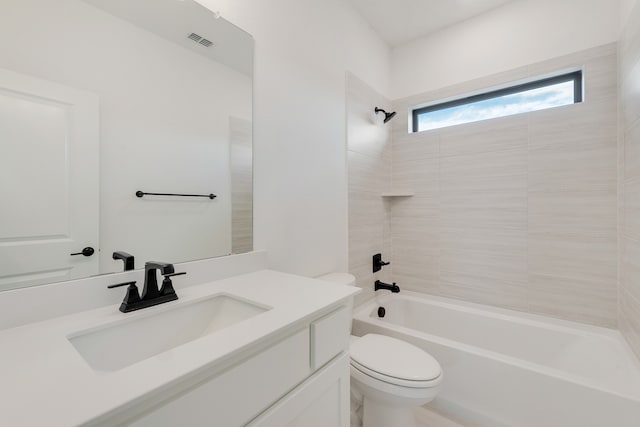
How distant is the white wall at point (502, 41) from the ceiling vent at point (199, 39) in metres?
1.80

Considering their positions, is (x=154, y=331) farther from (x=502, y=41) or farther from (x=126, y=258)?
(x=502, y=41)

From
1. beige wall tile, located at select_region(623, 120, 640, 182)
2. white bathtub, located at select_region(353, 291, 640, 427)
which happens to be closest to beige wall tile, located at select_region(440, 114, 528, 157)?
beige wall tile, located at select_region(623, 120, 640, 182)

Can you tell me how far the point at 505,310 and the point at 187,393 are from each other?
2.14 metres

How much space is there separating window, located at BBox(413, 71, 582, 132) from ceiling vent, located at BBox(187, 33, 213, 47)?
6.06 feet

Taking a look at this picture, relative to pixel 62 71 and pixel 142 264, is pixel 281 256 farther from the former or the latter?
pixel 62 71

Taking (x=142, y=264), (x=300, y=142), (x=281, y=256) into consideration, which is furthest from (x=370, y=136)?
(x=142, y=264)

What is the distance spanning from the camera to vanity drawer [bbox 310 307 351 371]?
80cm

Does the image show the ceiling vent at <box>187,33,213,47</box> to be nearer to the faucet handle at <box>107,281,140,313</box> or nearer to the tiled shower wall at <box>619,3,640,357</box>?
the faucet handle at <box>107,281,140,313</box>

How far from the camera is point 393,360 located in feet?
4.33

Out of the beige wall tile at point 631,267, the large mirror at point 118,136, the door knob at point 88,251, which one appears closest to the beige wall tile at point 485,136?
the beige wall tile at point 631,267

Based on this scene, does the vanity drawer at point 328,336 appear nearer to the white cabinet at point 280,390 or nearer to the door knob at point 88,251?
the white cabinet at point 280,390

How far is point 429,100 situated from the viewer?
7.39ft

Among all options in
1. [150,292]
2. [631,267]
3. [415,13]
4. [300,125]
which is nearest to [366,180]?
[300,125]

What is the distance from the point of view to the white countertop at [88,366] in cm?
39
